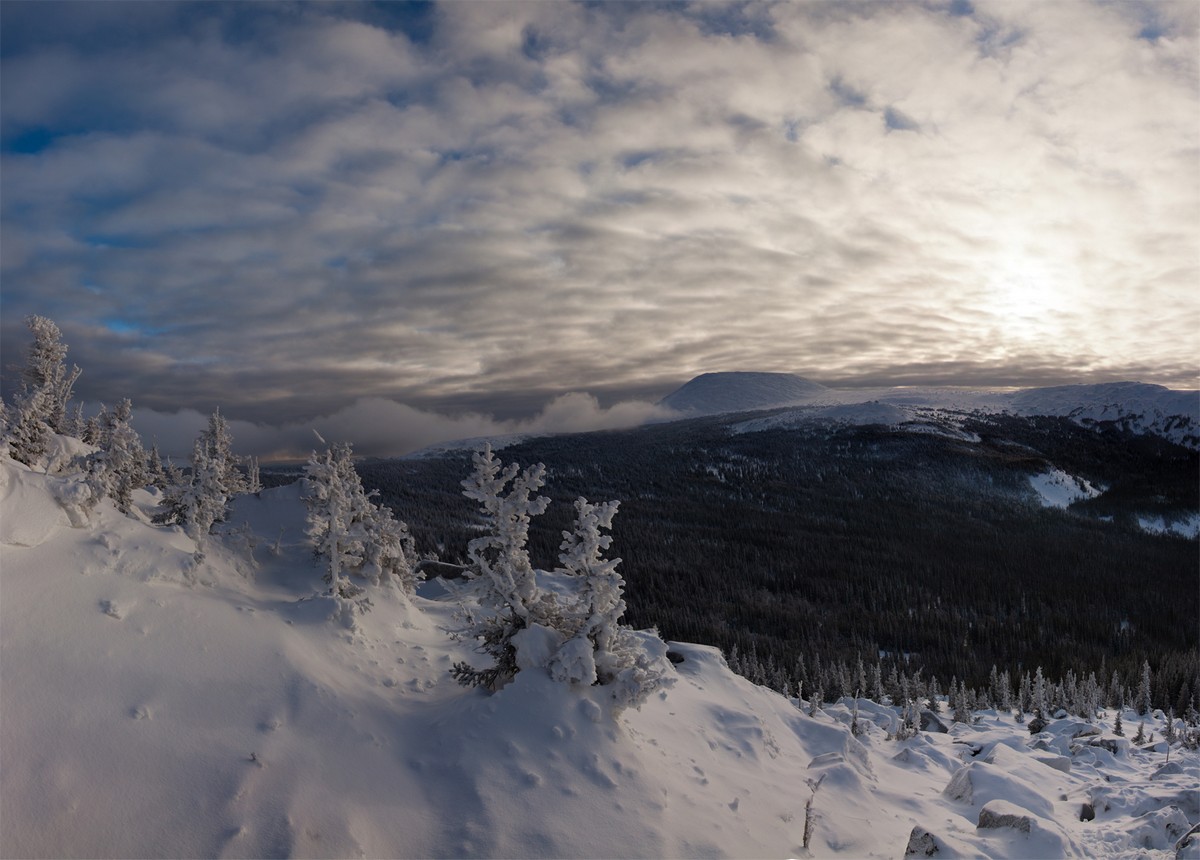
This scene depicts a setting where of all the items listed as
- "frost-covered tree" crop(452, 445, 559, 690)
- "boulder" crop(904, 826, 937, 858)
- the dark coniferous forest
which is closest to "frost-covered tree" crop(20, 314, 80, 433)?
"frost-covered tree" crop(452, 445, 559, 690)

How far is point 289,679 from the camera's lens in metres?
10.5

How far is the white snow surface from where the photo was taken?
785 centimetres

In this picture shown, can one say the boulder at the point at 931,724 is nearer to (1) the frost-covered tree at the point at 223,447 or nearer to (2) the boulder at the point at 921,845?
(2) the boulder at the point at 921,845

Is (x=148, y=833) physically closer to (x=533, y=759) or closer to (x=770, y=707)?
(x=533, y=759)

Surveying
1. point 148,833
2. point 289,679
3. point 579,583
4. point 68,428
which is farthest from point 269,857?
point 68,428

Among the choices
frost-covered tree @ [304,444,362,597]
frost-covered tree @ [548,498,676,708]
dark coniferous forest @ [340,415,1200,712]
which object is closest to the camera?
frost-covered tree @ [548,498,676,708]

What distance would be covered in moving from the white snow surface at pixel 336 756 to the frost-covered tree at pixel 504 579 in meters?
0.64

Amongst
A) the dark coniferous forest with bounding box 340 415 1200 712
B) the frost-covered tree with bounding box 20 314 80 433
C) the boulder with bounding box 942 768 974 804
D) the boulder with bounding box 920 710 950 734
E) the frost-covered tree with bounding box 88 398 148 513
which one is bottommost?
the dark coniferous forest with bounding box 340 415 1200 712

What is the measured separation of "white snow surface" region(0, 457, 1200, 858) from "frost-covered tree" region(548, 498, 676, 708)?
463 millimetres

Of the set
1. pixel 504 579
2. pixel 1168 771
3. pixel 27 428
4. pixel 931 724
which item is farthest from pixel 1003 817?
pixel 27 428

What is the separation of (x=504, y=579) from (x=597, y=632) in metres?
2.03

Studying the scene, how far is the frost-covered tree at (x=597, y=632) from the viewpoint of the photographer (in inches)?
431

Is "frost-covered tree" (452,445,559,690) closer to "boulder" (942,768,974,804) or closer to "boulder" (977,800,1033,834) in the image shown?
"boulder" (977,800,1033,834)

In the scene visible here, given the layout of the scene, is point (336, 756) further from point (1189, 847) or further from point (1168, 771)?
point (1168, 771)
